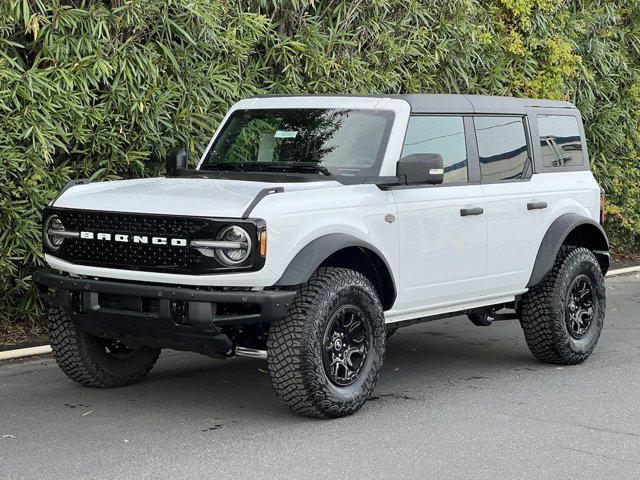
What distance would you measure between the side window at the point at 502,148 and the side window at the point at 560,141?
9.2 inches

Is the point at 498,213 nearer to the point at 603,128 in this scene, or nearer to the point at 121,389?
the point at 121,389

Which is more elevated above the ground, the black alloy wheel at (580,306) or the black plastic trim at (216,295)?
the black plastic trim at (216,295)

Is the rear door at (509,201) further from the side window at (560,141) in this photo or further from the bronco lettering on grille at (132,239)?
the bronco lettering on grille at (132,239)

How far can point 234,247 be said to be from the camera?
596cm

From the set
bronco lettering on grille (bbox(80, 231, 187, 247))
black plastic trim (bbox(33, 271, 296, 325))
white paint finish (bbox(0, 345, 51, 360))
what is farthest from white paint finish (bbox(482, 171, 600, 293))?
white paint finish (bbox(0, 345, 51, 360))

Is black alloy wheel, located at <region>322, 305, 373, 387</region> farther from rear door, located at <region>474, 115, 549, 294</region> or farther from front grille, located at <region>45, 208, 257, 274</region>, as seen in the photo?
rear door, located at <region>474, 115, 549, 294</region>

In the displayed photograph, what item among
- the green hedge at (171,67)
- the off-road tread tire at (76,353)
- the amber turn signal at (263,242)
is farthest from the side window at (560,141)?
the off-road tread tire at (76,353)

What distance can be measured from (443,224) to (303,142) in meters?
1.05

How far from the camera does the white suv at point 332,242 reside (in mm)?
6059

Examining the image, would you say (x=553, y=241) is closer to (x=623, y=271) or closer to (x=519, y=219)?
(x=519, y=219)

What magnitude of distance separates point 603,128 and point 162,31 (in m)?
6.96

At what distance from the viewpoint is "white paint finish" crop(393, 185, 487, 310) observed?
22.6ft

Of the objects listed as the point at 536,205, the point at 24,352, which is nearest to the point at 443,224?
the point at 536,205

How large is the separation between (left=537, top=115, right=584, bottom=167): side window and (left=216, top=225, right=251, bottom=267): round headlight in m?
3.06
